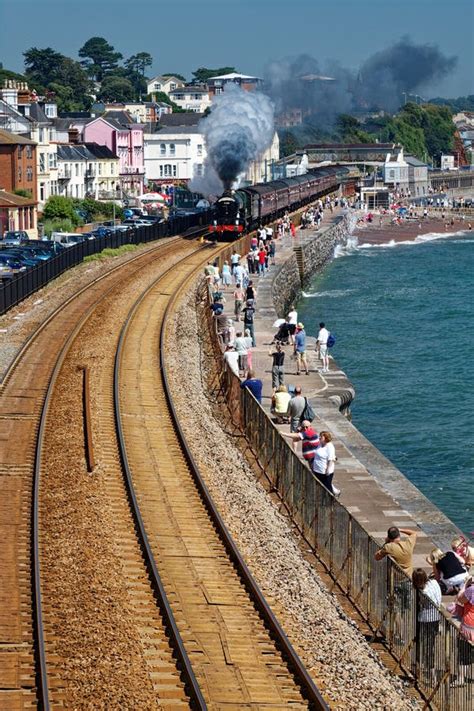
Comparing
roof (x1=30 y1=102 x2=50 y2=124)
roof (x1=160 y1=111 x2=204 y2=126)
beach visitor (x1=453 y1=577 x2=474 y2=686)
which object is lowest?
beach visitor (x1=453 y1=577 x2=474 y2=686)

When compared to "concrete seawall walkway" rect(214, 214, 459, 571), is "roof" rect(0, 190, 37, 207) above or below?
above

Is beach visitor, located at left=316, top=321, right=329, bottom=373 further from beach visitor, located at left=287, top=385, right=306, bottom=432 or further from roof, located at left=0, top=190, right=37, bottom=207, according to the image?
roof, located at left=0, top=190, right=37, bottom=207

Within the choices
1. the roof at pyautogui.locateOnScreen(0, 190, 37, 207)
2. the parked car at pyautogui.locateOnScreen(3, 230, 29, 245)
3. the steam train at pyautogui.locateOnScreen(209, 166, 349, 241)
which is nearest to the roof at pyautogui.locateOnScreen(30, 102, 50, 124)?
the steam train at pyautogui.locateOnScreen(209, 166, 349, 241)

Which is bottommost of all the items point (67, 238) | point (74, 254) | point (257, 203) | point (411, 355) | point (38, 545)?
point (411, 355)

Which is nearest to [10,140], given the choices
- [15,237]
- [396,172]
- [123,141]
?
[15,237]

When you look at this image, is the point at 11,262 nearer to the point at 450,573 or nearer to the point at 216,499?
the point at 216,499

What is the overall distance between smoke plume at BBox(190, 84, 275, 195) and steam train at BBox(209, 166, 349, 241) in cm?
221

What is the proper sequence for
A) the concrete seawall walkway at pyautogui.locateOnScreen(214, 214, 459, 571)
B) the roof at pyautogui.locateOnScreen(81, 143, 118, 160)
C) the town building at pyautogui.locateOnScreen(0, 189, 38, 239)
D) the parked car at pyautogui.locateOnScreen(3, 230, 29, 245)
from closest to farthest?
the concrete seawall walkway at pyautogui.locateOnScreen(214, 214, 459, 571) < the parked car at pyautogui.locateOnScreen(3, 230, 29, 245) < the town building at pyautogui.locateOnScreen(0, 189, 38, 239) < the roof at pyautogui.locateOnScreen(81, 143, 118, 160)

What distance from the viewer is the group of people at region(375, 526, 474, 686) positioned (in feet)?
48.1

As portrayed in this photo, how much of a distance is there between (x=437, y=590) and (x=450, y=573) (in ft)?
3.20

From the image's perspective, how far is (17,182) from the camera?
86438mm

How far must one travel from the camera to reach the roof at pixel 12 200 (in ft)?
245

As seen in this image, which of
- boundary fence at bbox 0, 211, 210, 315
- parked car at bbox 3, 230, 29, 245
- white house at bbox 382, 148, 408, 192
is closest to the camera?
boundary fence at bbox 0, 211, 210, 315

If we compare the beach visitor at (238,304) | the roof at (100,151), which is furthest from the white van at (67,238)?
the roof at (100,151)
